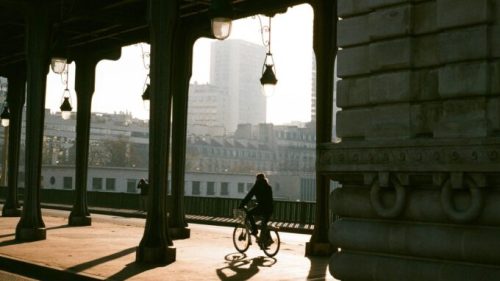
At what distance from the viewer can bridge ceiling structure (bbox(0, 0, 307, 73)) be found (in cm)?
1788

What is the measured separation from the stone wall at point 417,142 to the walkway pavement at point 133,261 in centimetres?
411

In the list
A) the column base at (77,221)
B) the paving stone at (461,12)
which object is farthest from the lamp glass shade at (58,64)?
the paving stone at (461,12)

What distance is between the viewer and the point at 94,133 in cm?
16000

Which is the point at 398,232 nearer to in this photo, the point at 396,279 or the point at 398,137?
the point at 396,279

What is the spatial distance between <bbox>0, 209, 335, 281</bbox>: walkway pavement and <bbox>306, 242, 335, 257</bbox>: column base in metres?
0.25

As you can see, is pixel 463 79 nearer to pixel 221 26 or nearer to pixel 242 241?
pixel 221 26

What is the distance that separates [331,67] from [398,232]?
8830mm

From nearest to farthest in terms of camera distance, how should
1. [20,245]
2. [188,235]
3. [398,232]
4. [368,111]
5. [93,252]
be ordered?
1. [398,232]
2. [368,111]
3. [93,252]
4. [20,245]
5. [188,235]

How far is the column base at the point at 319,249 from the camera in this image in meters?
16.0

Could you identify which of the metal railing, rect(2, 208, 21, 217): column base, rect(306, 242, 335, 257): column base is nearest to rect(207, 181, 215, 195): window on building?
the metal railing

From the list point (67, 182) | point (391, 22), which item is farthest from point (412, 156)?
point (67, 182)

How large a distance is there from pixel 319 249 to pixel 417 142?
8.77 metres

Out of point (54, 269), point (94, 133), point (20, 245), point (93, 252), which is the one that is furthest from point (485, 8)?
point (94, 133)

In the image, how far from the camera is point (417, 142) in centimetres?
764
